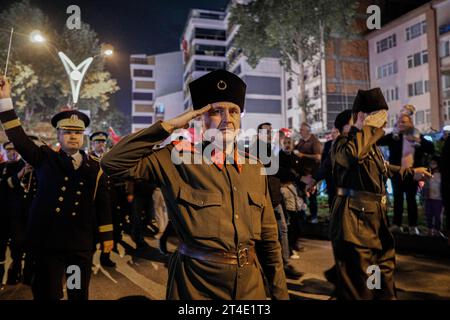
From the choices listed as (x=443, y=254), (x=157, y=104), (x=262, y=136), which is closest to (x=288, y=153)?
(x=262, y=136)

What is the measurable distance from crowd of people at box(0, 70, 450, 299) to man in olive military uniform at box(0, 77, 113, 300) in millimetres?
11

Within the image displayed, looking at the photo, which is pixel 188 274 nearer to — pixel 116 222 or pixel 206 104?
pixel 206 104

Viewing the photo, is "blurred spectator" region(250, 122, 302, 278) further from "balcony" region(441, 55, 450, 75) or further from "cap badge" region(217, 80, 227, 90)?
"balcony" region(441, 55, 450, 75)

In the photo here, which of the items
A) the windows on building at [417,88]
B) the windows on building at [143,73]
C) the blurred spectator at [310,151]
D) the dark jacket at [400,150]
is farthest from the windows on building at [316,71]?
the windows on building at [143,73]

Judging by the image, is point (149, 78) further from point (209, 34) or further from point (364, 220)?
point (364, 220)

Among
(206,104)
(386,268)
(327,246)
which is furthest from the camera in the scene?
(327,246)

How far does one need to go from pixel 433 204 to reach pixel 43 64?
30701 mm

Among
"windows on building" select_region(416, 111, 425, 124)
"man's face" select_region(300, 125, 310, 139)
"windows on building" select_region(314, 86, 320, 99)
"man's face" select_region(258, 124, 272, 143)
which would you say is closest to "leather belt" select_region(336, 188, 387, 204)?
"man's face" select_region(258, 124, 272, 143)

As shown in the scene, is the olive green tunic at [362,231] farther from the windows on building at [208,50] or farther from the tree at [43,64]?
the windows on building at [208,50]

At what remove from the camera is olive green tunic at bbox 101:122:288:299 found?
226 cm

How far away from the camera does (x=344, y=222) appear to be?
13.1ft

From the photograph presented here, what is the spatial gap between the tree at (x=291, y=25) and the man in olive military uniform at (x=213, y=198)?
22680mm

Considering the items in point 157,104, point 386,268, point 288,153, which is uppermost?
point 157,104

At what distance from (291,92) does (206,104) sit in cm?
4428
